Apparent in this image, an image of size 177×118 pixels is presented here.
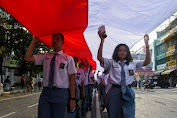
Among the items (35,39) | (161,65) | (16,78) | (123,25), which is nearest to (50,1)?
(35,39)

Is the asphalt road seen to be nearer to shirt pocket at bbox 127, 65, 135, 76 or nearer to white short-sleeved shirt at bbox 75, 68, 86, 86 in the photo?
white short-sleeved shirt at bbox 75, 68, 86, 86

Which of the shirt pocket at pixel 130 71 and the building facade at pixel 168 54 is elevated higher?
the building facade at pixel 168 54

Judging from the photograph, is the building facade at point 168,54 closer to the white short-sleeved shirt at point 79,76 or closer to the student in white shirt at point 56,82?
the white short-sleeved shirt at point 79,76

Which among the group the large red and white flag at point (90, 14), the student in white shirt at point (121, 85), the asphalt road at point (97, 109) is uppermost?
the large red and white flag at point (90, 14)

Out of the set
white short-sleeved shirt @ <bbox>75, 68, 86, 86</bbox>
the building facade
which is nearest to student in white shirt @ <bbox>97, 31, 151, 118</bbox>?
white short-sleeved shirt @ <bbox>75, 68, 86, 86</bbox>

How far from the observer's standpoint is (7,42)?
21594mm

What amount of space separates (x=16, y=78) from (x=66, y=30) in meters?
33.5

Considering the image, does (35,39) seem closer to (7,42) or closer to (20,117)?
(20,117)

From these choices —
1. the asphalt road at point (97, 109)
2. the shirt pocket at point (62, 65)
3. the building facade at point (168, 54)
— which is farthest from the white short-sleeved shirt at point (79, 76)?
the building facade at point (168, 54)

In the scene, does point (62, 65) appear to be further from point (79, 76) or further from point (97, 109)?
point (97, 109)

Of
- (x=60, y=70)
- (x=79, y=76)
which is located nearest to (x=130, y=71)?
(x=60, y=70)

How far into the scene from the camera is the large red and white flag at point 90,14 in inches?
103

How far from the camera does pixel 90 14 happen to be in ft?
10.3

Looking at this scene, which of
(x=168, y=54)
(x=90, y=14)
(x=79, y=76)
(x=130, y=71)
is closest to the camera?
(x=90, y=14)
